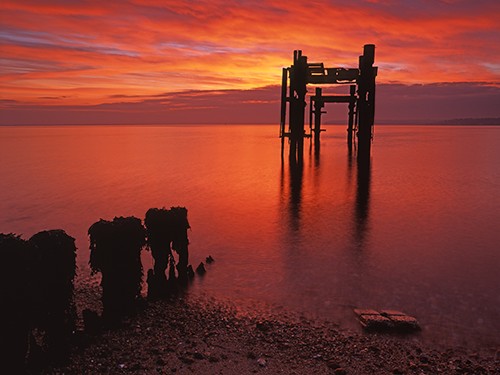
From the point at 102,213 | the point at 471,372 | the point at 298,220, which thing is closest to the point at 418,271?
the point at 471,372

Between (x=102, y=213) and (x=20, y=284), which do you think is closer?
(x=20, y=284)

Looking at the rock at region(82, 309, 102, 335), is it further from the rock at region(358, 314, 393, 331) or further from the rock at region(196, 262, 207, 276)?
the rock at region(358, 314, 393, 331)

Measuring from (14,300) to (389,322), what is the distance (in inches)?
246

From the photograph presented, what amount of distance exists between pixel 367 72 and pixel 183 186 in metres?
14.2

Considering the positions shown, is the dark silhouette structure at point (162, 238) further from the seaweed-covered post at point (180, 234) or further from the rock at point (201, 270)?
the rock at point (201, 270)

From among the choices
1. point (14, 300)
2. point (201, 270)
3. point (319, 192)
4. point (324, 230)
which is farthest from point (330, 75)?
point (14, 300)

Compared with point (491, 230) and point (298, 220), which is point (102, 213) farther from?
point (491, 230)

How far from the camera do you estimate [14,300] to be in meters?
5.85

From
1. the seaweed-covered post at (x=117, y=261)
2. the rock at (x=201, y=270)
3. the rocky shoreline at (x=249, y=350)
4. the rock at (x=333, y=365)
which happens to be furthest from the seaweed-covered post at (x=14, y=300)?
the rock at (x=201, y=270)

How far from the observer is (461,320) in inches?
322

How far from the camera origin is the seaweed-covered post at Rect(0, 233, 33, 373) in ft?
18.8

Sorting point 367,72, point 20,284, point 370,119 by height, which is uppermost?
point 367,72

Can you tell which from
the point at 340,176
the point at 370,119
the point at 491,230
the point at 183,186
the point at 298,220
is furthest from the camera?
the point at 340,176

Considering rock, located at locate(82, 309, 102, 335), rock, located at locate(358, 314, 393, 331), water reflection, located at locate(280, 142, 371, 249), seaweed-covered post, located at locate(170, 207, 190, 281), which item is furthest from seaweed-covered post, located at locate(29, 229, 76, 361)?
water reflection, located at locate(280, 142, 371, 249)
